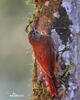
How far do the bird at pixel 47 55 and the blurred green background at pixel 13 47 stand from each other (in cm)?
345

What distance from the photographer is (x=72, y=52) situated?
191 cm

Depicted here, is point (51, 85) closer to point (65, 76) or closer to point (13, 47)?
point (65, 76)

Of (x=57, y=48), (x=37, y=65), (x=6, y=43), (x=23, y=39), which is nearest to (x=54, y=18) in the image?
(x=57, y=48)

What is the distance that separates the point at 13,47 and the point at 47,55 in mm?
3972

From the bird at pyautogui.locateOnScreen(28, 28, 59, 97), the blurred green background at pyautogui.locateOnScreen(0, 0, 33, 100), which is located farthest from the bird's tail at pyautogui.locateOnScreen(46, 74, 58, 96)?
the blurred green background at pyautogui.locateOnScreen(0, 0, 33, 100)

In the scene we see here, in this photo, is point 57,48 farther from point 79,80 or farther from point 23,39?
point 23,39

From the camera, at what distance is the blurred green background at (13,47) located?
556cm

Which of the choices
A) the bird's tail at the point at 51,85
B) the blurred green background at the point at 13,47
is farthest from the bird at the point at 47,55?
the blurred green background at the point at 13,47

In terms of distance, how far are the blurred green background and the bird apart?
136 inches

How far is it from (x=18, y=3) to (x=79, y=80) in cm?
383

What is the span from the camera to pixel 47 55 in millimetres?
1912

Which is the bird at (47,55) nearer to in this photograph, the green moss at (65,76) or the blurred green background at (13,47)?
the green moss at (65,76)

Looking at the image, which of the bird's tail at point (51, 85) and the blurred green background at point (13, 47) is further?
the blurred green background at point (13, 47)

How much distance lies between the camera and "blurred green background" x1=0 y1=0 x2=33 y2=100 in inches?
219
